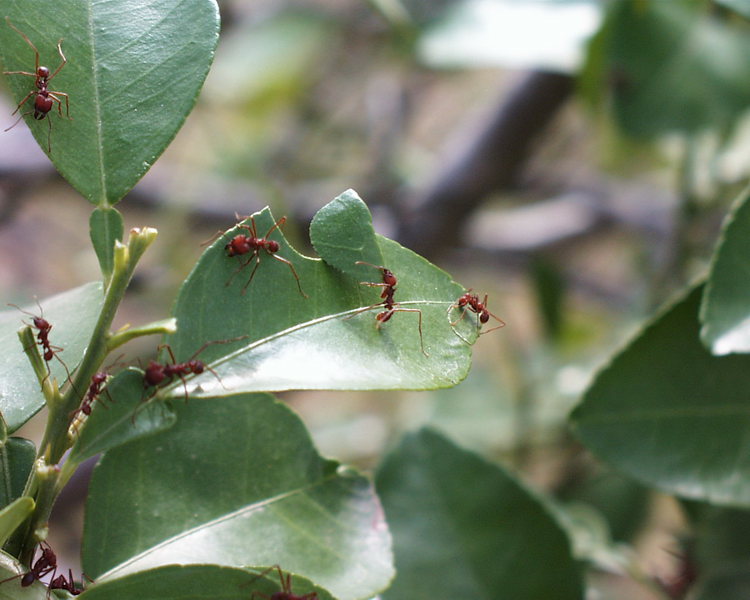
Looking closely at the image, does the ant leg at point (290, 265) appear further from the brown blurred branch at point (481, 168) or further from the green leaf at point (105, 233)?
the brown blurred branch at point (481, 168)

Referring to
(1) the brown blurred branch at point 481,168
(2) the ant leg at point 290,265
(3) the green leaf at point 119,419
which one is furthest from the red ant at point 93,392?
(1) the brown blurred branch at point 481,168

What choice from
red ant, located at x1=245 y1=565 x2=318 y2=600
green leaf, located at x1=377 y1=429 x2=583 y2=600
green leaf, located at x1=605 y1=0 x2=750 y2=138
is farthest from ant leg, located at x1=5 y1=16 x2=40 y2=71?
green leaf, located at x1=605 y1=0 x2=750 y2=138

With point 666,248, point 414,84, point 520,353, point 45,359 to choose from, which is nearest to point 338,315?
point 45,359

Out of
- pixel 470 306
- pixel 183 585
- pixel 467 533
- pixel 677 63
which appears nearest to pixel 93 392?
pixel 183 585

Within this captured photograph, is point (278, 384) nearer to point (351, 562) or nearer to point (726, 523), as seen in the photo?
point (351, 562)

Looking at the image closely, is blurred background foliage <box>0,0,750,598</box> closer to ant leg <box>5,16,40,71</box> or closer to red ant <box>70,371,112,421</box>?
ant leg <box>5,16,40,71</box>
